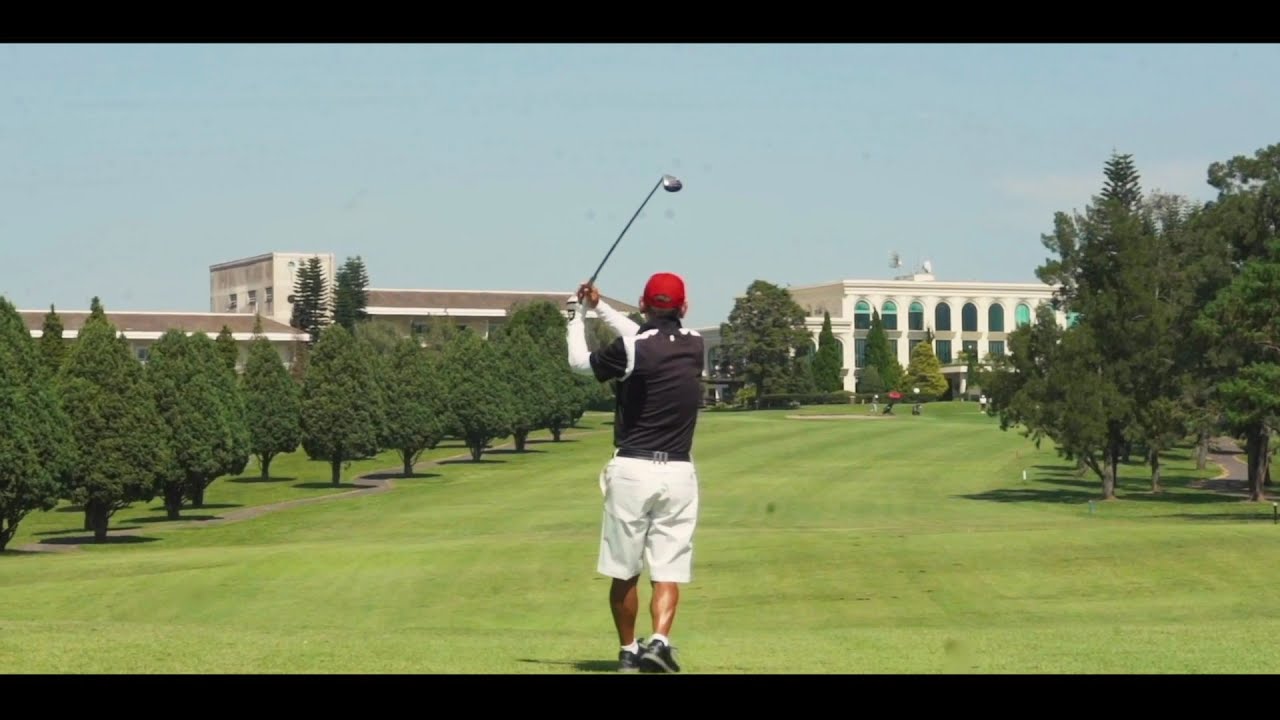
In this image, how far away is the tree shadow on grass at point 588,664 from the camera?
456 inches

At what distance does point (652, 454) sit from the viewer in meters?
11.1

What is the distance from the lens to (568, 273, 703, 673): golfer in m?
11.0

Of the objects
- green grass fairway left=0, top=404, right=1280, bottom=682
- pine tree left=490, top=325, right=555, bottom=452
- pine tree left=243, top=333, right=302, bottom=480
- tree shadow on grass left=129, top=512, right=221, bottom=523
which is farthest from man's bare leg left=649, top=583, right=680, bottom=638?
pine tree left=490, top=325, right=555, bottom=452

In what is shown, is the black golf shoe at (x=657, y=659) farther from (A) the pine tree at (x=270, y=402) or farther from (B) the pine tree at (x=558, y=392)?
(B) the pine tree at (x=558, y=392)

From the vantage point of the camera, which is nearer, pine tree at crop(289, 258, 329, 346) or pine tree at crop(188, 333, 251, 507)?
pine tree at crop(188, 333, 251, 507)

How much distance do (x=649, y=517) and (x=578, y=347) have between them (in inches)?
43.9

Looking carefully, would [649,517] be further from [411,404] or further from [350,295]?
[350,295]

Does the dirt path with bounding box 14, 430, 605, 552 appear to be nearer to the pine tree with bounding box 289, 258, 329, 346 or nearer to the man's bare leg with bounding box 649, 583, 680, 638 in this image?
the man's bare leg with bounding box 649, 583, 680, 638

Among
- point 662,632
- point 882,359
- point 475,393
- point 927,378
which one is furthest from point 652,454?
point 927,378

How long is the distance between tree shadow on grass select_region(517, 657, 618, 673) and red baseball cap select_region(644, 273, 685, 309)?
2319mm

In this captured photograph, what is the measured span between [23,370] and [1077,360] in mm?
37342

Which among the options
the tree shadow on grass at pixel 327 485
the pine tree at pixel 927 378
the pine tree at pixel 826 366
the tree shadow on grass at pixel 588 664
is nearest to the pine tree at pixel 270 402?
the tree shadow on grass at pixel 327 485

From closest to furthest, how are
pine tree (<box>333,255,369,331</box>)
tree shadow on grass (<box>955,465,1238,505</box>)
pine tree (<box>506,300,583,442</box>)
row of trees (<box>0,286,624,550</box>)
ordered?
row of trees (<box>0,286,624,550</box>), tree shadow on grass (<box>955,465,1238,505</box>), pine tree (<box>506,300,583,442</box>), pine tree (<box>333,255,369,331</box>)

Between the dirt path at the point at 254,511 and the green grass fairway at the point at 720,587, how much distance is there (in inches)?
40.9
